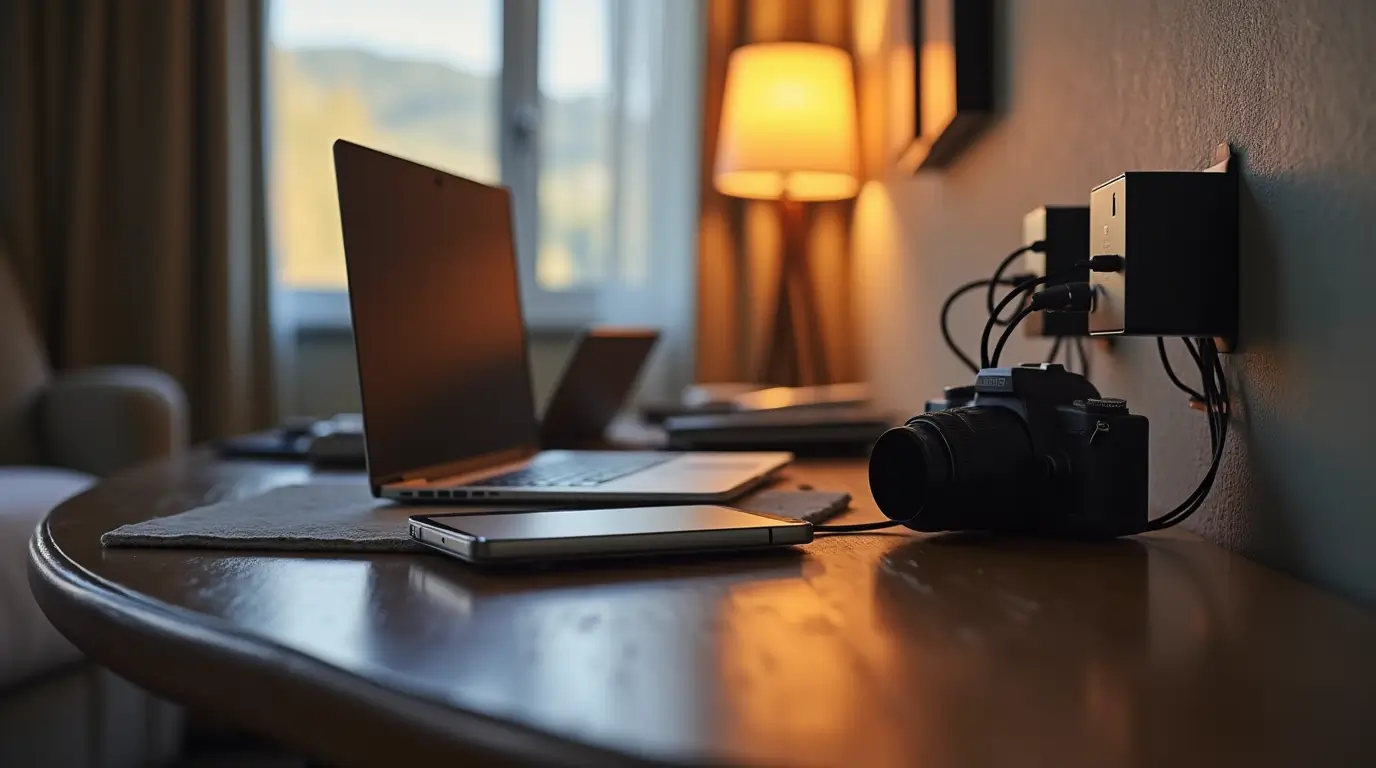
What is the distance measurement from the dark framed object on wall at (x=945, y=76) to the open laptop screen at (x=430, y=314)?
52 centimetres

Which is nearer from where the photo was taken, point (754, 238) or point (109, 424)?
point (109, 424)

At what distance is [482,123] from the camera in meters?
2.96

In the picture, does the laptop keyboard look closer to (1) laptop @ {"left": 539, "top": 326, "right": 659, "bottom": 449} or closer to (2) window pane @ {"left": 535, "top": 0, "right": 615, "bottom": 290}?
(1) laptop @ {"left": 539, "top": 326, "right": 659, "bottom": 449}

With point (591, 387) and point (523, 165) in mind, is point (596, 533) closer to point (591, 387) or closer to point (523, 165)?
point (591, 387)

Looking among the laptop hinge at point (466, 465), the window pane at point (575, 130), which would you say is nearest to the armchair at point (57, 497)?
the laptop hinge at point (466, 465)

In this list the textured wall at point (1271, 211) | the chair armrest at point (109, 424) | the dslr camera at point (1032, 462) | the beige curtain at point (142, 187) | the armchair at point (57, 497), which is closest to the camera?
the textured wall at point (1271, 211)

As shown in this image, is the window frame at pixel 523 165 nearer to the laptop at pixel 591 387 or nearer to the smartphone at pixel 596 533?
the laptop at pixel 591 387

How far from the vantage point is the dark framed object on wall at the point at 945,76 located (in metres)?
1.24

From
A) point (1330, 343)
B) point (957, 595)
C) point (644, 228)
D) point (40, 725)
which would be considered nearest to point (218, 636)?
point (957, 595)

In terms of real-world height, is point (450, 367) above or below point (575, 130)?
below

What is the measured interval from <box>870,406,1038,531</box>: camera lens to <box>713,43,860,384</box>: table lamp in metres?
1.78

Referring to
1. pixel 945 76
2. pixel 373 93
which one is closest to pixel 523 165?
pixel 373 93

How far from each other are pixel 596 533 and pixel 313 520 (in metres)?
0.22

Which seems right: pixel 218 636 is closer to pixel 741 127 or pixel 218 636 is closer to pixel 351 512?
pixel 351 512
